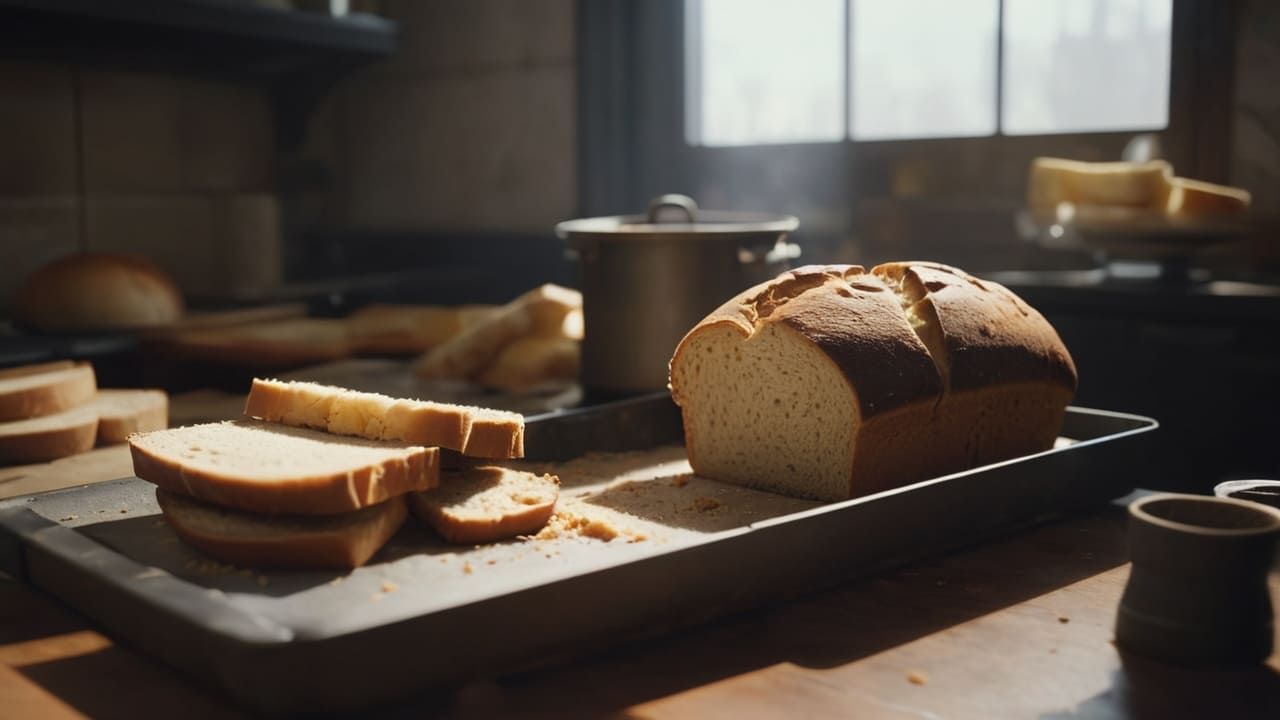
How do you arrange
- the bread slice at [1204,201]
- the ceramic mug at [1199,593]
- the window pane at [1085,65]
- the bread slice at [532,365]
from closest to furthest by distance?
the ceramic mug at [1199,593], the bread slice at [532,365], the bread slice at [1204,201], the window pane at [1085,65]

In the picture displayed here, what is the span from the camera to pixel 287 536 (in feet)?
3.32

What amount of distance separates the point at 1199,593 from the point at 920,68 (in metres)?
2.43

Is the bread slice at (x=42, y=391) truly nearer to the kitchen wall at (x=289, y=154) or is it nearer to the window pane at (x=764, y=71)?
the kitchen wall at (x=289, y=154)

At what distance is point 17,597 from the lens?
111cm

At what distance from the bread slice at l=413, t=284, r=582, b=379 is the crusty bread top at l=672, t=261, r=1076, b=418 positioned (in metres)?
0.89

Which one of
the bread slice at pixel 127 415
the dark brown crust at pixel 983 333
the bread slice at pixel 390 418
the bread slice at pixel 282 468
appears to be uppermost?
the dark brown crust at pixel 983 333

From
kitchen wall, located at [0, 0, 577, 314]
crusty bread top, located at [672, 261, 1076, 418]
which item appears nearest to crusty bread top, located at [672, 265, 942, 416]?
crusty bread top, located at [672, 261, 1076, 418]

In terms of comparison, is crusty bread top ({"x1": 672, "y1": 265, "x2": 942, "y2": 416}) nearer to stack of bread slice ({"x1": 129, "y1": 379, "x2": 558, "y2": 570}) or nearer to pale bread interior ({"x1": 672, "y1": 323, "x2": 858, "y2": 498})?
pale bread interior ({"x1": 672, "y1": 323, "x2": 858, "y2": 498})

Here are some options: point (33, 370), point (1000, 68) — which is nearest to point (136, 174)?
point (33, 370)

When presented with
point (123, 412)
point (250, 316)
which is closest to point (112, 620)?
point (123, 412)

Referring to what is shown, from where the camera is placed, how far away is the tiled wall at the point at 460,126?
3.74 meters

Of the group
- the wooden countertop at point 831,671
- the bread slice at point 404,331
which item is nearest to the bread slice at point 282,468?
the wooden countertop at point 831,671

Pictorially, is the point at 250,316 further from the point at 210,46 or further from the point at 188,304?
the point at 210,46

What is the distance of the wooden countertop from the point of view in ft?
2.79
